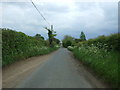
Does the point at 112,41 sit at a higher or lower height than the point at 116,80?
higher

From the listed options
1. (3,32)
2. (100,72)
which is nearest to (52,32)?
(3,32)

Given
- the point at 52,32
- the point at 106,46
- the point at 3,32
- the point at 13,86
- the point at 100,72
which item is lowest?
the point at 13,86

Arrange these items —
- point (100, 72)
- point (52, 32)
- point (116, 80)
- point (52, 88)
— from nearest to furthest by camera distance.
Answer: point (116, 80) < point (52, 88) < point (100, 72) < point (52, 32)

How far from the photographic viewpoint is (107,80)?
4141 mm

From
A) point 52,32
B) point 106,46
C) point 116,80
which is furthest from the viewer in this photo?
point 52,32

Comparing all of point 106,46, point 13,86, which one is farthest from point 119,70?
point 13,86

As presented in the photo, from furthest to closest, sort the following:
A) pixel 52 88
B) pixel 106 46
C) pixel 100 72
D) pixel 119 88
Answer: pixel 106 46, pixel 100 72, pixel 52 88, pixel 119 88

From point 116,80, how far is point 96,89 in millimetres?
698

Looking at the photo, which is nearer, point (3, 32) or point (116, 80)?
point (116, 80)

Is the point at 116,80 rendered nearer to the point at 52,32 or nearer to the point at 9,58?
the point at 9,58

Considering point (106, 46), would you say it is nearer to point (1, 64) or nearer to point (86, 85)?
point (86, 85)

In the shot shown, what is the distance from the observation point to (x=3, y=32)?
711 cm

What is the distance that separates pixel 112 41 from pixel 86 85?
3.41 m

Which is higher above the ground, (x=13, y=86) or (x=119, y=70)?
(x=119, y=70)
